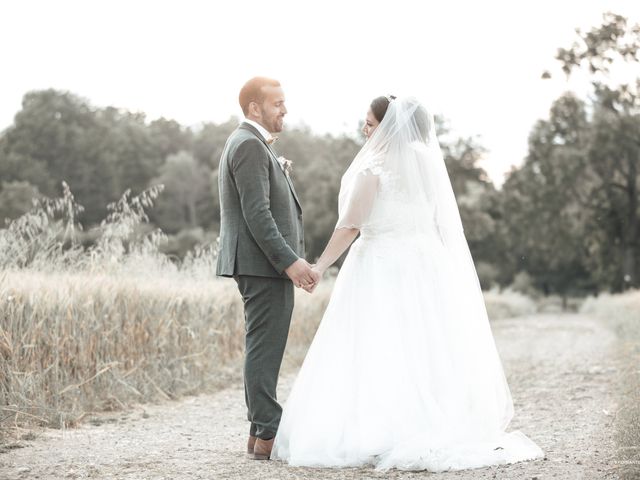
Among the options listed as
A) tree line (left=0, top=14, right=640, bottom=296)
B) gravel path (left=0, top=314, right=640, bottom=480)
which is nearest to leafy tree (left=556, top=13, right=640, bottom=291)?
tree line (left=0, top=14, right=640, bottom=296)

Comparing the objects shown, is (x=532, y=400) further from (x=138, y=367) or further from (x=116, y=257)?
(x=116, y=257)

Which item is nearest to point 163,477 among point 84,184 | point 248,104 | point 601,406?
point 248,104

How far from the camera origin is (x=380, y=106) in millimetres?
5316

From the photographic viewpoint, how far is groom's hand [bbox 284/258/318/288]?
479cm

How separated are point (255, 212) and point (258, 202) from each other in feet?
0.19

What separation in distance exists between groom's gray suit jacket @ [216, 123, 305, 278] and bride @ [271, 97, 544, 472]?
1.00 ft

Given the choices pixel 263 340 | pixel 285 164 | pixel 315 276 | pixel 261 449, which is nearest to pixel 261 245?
pixel 315 276

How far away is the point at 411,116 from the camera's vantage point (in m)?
5.23

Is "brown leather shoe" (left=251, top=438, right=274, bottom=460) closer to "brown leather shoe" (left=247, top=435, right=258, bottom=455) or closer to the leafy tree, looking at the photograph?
"brown leather shoe" (left=247, top=435, right=258, bottom=455)

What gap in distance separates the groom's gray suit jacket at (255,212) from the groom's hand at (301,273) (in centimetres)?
3

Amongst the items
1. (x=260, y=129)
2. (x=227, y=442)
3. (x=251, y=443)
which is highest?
(x=260, y=129)

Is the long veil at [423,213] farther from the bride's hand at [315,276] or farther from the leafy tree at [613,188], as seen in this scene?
the leafy tree at [613,188]

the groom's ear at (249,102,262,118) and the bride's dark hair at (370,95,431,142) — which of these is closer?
the groom's ear at (249,102,262,118)

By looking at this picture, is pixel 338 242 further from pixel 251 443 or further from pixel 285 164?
pixel 251 443
